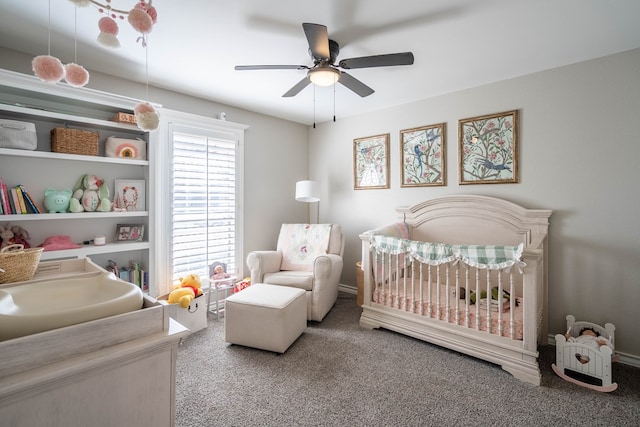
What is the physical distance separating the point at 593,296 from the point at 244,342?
2.83m

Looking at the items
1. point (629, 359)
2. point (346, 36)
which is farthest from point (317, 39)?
point (629, 359)

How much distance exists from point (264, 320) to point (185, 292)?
0.82 meters

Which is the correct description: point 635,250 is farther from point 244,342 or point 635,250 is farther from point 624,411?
point 244,342

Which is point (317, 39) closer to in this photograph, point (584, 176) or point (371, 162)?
Result: point (371, 162)

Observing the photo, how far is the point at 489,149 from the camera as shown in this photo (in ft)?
9.05

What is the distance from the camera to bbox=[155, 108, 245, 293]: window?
2889mm

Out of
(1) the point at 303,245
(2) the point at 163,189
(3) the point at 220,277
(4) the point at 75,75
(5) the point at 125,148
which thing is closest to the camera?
(4) the point at 75,75

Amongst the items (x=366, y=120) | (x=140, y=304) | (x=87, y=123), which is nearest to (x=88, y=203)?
(x=87, y=123)

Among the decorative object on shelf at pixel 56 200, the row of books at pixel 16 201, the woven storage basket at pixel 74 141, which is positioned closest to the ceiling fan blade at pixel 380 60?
the woven storage basket at pixel 74 141

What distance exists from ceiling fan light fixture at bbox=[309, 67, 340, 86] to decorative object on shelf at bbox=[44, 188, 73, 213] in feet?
6.95

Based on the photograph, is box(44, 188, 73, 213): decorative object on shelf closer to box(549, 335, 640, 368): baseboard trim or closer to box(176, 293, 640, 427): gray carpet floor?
box(176, 293, 640, 427): gray carpet floor

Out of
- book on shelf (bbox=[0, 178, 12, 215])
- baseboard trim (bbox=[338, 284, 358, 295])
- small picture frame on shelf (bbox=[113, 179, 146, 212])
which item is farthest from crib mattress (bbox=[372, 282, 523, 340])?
book on shelf (bbox=[0, 178, 12, 215])

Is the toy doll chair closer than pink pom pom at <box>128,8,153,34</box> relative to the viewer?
No

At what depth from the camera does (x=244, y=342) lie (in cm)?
231
